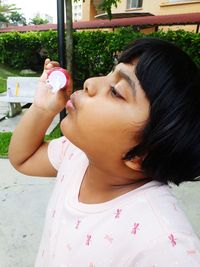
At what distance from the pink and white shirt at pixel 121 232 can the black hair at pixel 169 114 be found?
0.35ft

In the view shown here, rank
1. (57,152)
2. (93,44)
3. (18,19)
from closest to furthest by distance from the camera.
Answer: (57,152) < (93,44) < (18,19)

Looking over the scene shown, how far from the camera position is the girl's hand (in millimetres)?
1151

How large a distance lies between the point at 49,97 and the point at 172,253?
71 cm

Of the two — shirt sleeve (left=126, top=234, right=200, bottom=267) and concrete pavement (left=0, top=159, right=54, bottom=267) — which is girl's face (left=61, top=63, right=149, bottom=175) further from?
concrete pavement (left=0, top=159, right=54, bottom=267)

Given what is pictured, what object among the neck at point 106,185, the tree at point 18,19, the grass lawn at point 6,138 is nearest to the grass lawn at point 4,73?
the grass lawn at point 6,138

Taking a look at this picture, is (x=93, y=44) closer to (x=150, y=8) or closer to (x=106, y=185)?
(x=106, y=185)

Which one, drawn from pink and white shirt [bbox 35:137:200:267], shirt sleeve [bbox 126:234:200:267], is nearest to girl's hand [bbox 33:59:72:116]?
pink and white shirt [bbox 35:137:200:267]

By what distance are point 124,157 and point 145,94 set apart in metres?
0.19

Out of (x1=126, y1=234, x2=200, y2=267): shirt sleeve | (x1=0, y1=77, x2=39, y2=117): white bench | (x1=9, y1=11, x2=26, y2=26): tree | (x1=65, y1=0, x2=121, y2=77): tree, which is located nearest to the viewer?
(x1=126, y1=234, x2=200, y2=267): shirt sleeve

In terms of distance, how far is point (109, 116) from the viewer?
87cm

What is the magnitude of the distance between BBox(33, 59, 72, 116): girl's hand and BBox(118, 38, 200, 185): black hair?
1.18 ft

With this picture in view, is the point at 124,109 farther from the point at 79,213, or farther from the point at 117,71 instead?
the point at 79,213

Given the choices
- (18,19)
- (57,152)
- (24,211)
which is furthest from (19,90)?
(18,19)

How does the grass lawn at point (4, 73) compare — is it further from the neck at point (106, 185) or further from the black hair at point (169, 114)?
the black hair at point (169, 114)
